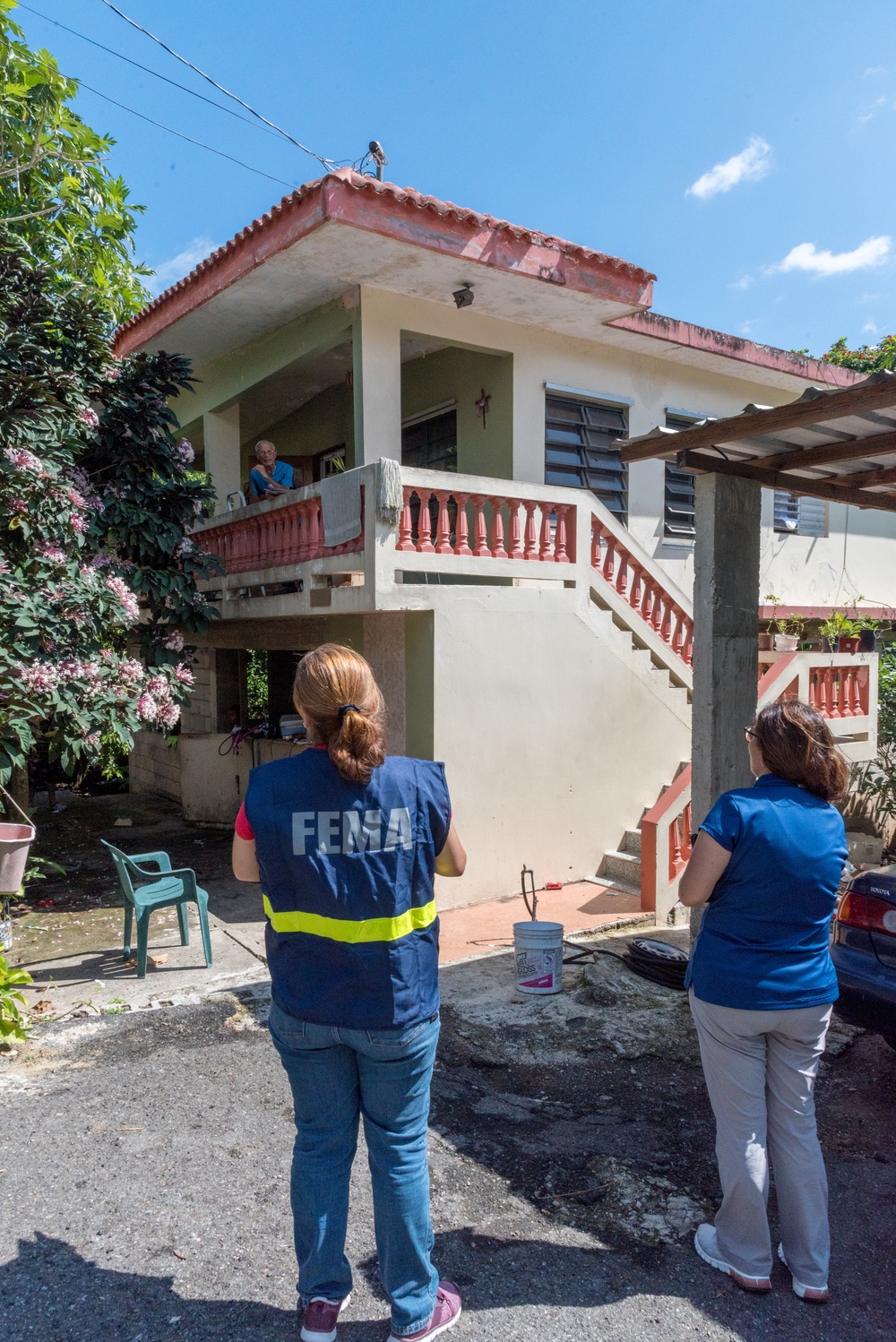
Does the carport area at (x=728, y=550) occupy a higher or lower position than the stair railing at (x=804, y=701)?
higher

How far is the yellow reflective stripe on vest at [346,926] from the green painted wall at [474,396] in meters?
7.21

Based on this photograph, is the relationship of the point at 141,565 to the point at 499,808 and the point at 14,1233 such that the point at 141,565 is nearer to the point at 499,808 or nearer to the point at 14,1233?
the point at 499,808

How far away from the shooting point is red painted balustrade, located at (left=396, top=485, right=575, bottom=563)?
282 inches

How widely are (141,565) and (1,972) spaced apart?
13.4 ft

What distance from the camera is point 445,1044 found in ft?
15.7

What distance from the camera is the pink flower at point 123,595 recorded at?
22.8ft

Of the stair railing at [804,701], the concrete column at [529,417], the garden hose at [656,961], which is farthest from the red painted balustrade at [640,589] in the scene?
the garden hose at [656,961]

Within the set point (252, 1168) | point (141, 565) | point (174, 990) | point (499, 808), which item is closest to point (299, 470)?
point (141, 565)

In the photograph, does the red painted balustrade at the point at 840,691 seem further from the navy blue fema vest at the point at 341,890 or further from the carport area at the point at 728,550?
the navy blue fema vest at the point at 341,890

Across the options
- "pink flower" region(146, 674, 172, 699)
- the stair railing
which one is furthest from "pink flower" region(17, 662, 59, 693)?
the stair railing

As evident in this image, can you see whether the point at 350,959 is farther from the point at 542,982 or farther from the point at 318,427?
the point at 318,427

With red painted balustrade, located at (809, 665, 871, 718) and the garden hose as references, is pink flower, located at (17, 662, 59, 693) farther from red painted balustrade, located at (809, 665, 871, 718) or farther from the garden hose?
red painted balustrade, located at (809, 665, 871, 718)

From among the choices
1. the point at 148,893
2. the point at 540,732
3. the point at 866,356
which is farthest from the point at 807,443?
the point at 866,356

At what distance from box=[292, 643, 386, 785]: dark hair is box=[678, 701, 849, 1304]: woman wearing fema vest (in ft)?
3.47
